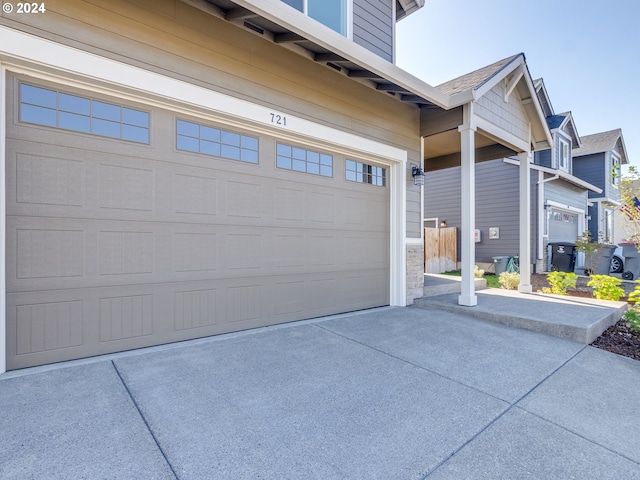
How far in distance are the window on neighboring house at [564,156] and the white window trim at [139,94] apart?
39.6 ft

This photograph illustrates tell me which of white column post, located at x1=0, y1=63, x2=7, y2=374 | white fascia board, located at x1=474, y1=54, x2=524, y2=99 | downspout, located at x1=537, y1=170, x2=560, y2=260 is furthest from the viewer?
downspout, located at x1=537, y1=170, x2=560, y2=260

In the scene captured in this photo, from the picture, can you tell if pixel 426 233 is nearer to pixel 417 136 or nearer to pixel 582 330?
pixel 417 136

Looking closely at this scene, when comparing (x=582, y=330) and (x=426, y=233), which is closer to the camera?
(x=582, y=330)

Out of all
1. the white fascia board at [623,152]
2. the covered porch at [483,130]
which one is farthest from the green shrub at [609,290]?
the white fascia board at [623,152]

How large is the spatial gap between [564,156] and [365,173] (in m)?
13.0

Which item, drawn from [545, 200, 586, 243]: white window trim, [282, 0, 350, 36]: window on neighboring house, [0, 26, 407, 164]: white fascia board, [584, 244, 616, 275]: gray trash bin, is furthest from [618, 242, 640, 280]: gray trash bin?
[282, 0, 350, 36]: window on neighboring house

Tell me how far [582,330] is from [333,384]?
3301mm

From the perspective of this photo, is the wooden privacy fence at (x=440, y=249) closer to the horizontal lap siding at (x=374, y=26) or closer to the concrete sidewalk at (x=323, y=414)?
the horizontal lap siding at (x=374, y=26)

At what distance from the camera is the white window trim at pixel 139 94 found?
8.52ft

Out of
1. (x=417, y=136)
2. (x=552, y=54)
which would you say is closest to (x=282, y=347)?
(x=417, y=136)

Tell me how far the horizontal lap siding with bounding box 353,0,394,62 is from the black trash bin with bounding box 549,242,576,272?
30.2ft

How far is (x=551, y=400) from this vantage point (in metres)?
2.54

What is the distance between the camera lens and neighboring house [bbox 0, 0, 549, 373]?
9.07 feet

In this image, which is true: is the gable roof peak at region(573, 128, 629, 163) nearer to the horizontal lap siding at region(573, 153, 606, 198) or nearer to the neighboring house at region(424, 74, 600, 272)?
the horizontal lap siding at region(573, 153, 606, 198)
